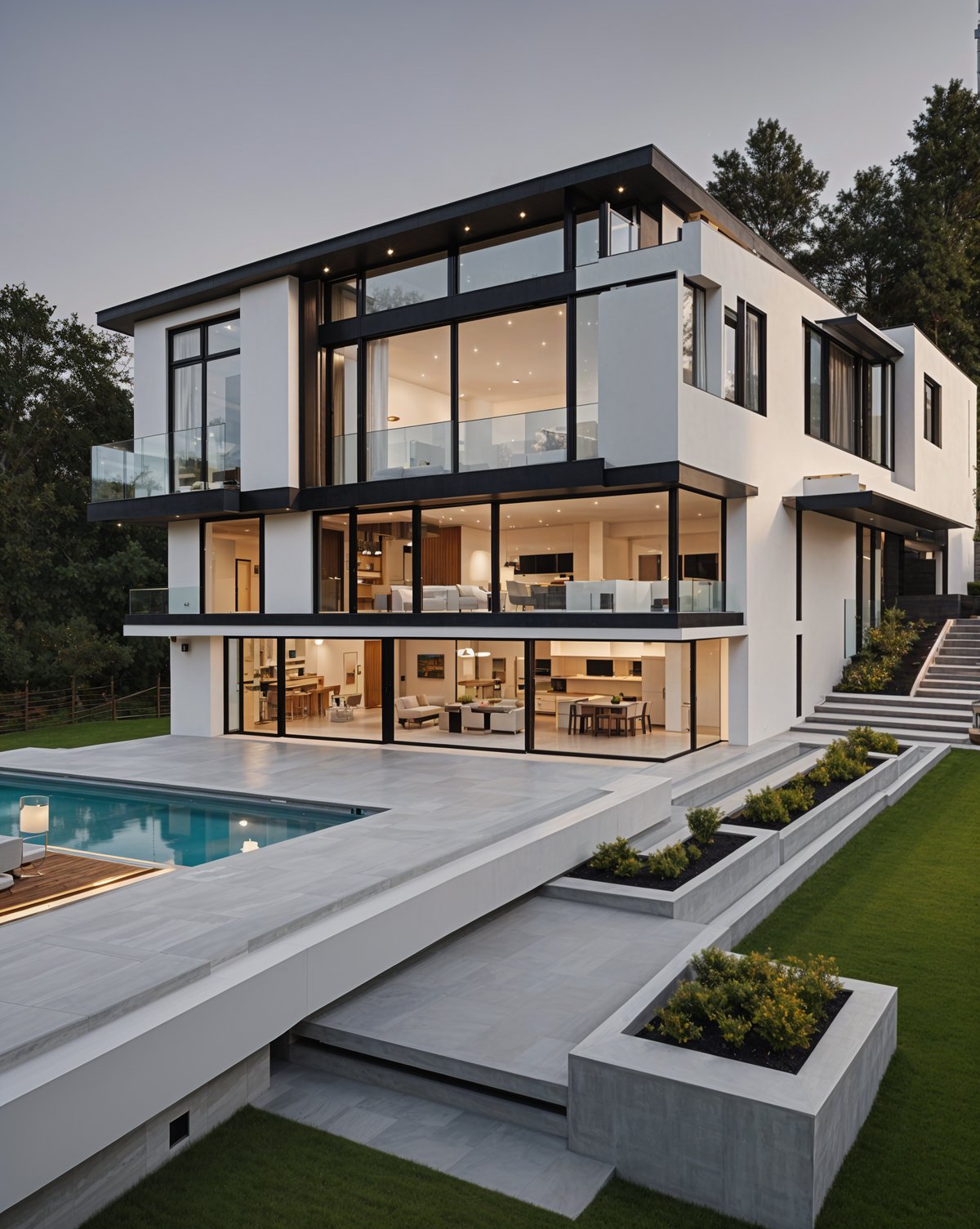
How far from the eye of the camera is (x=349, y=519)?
727 inches

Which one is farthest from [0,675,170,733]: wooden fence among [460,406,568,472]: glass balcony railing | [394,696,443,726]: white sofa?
[460,406,568,472]: glass balcony railing

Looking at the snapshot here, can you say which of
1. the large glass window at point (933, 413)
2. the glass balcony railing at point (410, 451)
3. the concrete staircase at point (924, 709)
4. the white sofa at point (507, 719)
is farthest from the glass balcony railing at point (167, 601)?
the large glass window at point (933, 413)

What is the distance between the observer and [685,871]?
9.56 m

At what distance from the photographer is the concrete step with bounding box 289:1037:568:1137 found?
578 centimetres

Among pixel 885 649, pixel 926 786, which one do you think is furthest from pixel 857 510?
pixel 926 786

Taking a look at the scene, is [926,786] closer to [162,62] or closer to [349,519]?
[349,519]

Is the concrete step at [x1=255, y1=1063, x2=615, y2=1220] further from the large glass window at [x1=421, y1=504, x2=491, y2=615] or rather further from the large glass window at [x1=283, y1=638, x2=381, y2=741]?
the large glass window at [x1=283, y1=638, x2=381, y2=741]

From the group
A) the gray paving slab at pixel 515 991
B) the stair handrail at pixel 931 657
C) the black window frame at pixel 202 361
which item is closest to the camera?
the gray paving slab at pixel 515 991

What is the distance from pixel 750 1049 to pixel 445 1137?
1.94 meters

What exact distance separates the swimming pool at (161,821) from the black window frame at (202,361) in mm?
7681

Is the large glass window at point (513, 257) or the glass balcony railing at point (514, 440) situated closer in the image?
the glass balcony railing at point (514, 440)

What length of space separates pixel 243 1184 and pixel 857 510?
19804mm

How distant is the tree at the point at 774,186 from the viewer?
122 ft

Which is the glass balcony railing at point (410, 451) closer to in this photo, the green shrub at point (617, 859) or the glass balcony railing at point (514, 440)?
the glass balcony railing at point (514, 440)
